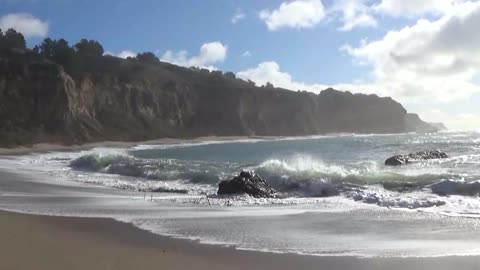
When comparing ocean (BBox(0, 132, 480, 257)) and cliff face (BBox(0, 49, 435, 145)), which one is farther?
cliff face (BBox(0, 49, 435, 145))

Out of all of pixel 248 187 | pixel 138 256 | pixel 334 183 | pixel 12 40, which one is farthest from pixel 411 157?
pixel 12 40

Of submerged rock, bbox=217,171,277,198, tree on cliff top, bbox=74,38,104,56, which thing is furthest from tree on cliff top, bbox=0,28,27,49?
submerged rock, bbox=217,171,277,198

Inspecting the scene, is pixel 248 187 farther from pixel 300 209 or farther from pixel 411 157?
pixel 411 157

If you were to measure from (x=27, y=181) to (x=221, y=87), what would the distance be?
312 ft

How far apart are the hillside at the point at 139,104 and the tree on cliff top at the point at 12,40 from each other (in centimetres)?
279

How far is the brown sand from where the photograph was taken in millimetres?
7223

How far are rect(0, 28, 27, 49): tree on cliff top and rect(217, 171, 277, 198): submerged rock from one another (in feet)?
247

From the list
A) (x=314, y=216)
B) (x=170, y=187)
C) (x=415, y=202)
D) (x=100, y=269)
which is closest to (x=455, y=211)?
(x=415, y=202)

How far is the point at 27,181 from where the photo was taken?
68.5ft

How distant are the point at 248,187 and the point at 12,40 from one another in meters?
80.4

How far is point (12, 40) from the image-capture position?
8519cm

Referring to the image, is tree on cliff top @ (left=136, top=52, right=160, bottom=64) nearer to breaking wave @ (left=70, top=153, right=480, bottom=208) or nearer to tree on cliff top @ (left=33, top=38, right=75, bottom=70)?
tree on cliff top @ (left=33, top=38, right=75, bottom=70)

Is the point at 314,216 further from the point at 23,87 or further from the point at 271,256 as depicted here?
the point at 23,87

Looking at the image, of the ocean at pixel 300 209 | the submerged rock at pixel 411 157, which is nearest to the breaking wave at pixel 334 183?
the ocean at pixel 300 209
